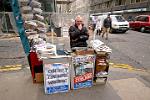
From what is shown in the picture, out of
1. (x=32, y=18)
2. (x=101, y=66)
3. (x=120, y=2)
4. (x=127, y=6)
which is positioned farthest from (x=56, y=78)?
(x=120, y=2)

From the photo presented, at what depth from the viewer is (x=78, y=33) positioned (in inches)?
195

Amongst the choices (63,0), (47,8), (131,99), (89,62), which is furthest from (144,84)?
(63,0)

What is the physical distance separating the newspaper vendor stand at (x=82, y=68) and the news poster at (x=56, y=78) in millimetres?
184

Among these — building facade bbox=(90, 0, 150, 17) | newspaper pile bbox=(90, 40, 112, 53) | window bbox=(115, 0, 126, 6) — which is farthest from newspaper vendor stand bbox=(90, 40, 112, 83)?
window bbox=(115, 0, 126, 6)

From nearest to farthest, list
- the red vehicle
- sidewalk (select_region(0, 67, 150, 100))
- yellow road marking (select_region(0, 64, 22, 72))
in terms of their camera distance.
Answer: sidewalk (select_region(0, 67, 150, 100))
yellow road marking (select_region(0, 64, 22, 72))
the red vehicle

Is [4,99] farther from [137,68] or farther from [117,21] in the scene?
[117,21]

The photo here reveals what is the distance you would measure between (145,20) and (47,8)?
12.0 metres

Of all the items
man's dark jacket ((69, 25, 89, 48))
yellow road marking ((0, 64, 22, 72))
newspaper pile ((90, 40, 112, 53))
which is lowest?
yellow road marking ((0, 64, 22, 72))

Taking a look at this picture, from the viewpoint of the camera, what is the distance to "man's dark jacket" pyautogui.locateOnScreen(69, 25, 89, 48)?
4.95m

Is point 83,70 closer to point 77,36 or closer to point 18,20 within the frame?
point 77,36

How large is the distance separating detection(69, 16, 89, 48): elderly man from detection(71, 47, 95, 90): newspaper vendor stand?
29.9 inches

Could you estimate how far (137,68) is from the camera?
6.53m

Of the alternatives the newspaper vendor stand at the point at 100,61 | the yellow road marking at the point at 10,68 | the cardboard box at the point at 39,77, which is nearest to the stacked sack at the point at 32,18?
the yellow road marking at the point at 10,68

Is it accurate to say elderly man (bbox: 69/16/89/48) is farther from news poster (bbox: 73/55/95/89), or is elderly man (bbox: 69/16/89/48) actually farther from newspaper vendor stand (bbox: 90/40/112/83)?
news poster (bbox: 73/55/95/89)
